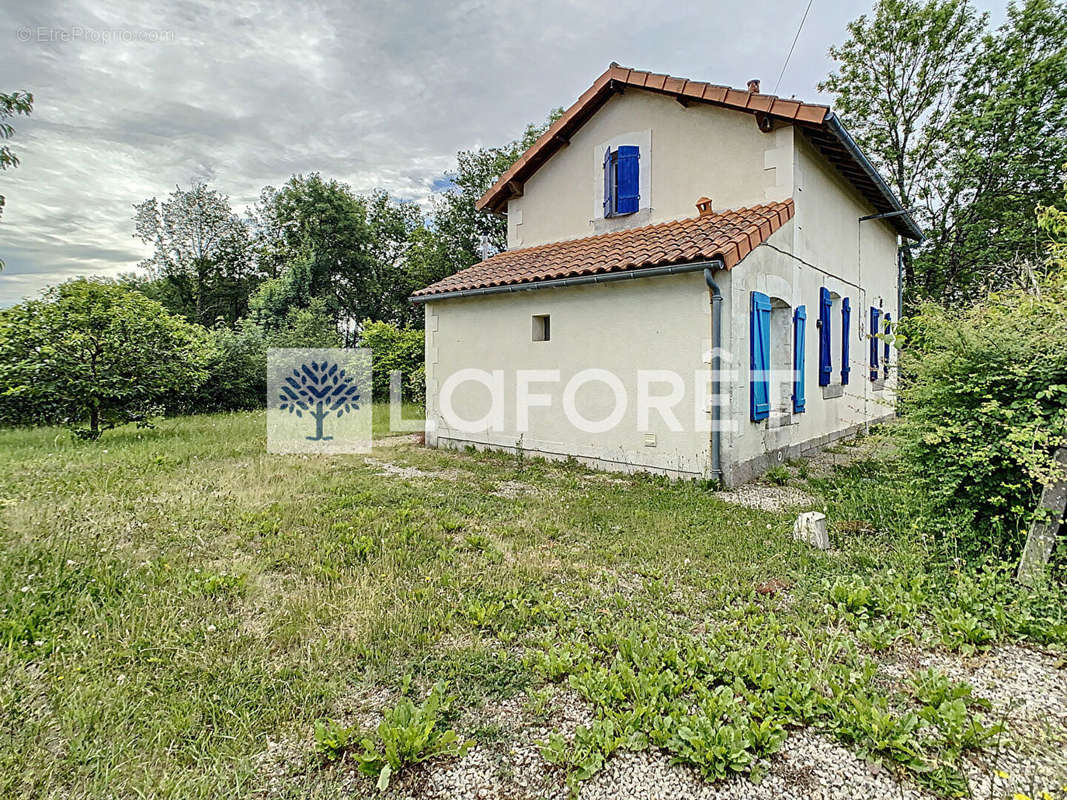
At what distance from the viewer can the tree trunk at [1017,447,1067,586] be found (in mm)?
3031

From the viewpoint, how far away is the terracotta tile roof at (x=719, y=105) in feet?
22.0

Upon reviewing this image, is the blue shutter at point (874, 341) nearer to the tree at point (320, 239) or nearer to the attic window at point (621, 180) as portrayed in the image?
the attic window at point (621, 180)

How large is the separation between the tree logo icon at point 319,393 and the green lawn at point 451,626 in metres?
5.88

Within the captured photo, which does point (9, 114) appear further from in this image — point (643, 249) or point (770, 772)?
point (643, 249)

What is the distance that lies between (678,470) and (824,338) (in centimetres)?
437

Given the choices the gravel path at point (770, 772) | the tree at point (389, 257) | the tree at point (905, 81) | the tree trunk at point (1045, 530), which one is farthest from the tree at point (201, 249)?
the tree trunk at point (1045, 530)

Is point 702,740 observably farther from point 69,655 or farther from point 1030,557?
point 69,655

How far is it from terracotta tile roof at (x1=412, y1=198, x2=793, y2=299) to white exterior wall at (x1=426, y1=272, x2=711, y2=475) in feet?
1.02

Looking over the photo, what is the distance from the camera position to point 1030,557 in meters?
3.08

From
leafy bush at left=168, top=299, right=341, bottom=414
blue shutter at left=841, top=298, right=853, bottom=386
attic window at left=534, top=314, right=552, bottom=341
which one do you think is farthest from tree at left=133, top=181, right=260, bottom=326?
blue shutter at left=841, top=298, right=853, bottom=386

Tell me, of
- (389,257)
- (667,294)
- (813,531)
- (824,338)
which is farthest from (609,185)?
(389,257)

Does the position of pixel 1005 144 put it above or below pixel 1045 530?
above

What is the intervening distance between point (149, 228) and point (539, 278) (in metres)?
26.8

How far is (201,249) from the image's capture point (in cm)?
2527
